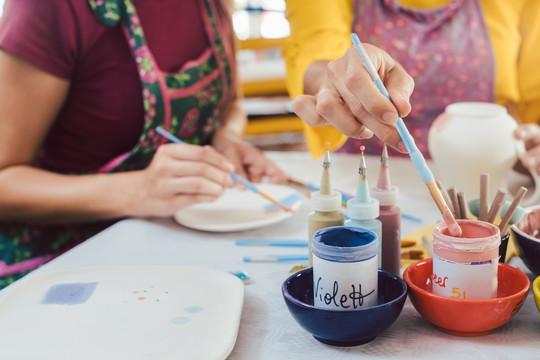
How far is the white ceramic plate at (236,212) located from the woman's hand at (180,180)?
35mm

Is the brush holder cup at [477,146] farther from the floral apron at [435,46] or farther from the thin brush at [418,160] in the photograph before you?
the floral apron at [435,46]

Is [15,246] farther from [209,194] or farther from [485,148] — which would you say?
[485,148]

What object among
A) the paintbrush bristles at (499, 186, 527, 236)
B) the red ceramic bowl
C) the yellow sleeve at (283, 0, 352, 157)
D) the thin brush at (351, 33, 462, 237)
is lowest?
the red ceramic bowl

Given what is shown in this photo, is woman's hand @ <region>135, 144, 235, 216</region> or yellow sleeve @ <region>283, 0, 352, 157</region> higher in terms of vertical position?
yellow sleeve @ <region>283, 0, 352, 157</region>

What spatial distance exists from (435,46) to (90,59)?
2.83 feet

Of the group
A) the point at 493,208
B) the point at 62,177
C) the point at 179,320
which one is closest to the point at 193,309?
the point at 179,320

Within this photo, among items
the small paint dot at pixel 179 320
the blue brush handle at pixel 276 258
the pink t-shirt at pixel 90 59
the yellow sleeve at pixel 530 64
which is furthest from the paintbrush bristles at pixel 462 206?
the yellow sleeve at pixel 530 64

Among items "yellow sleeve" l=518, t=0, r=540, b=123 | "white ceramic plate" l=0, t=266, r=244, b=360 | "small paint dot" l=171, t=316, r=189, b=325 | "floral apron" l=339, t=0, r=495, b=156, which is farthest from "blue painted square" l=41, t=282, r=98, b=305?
"yellow sleeve" l=518, t=0, r=540, b=123

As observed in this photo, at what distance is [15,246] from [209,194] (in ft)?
1.31

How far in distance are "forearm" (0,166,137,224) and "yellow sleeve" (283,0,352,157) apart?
354 mm

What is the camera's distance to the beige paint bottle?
70cm

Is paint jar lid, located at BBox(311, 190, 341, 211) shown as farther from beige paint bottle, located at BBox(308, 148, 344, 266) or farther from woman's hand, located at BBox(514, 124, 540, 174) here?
woman's hand, located at BBox(514, 124, 540, 174)

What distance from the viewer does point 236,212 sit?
103cm

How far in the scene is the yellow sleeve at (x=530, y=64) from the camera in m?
1.40
